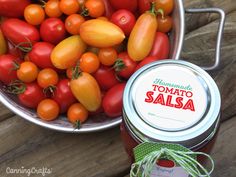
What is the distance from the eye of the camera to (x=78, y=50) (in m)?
0.77

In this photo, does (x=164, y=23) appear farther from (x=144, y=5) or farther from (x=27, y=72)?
(x=27, y=72)

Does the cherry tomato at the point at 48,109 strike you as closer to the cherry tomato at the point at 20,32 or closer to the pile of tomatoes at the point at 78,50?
the pile of tomatoes at the point at 78,50

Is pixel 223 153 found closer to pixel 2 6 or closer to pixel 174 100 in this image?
pixel 174 100

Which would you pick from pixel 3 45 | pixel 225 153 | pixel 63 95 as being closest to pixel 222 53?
pixel 225 153

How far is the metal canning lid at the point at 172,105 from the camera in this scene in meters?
0.51

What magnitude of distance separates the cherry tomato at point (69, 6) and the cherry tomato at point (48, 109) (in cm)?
16

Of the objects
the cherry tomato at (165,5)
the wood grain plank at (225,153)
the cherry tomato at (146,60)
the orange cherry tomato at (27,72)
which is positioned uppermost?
the cherry tomato at (165,5)

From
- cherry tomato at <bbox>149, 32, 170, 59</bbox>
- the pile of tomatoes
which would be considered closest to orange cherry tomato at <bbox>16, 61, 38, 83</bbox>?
the pile of tomatoes

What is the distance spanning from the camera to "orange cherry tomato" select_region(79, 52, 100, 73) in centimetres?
74

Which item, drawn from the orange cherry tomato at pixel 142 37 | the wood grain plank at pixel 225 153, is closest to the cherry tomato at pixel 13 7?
the orange cherry tomato at pixel 142 37

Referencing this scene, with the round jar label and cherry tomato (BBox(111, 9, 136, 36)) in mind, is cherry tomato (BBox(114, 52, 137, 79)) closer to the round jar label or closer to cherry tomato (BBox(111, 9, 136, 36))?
cherry tomato (BBox(111, 9, 136, 36))

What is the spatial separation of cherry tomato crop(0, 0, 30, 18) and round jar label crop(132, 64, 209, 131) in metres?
0.35

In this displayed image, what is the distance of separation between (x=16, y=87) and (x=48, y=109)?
83mm

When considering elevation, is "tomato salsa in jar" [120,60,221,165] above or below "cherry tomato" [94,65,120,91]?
above
